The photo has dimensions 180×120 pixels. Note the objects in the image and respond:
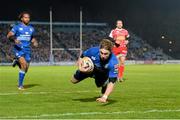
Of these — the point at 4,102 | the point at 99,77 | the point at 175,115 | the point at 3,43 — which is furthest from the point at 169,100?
the point at 3,43

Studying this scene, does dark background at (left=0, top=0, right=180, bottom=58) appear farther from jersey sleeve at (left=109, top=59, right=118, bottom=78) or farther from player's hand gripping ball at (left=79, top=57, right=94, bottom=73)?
jersey sleeve at (left=109, top=59, right=118, bottom=78)

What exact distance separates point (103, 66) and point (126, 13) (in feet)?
192

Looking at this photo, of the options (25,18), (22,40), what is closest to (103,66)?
(25,18)

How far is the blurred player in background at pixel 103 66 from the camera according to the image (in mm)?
10227

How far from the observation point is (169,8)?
2721 inches

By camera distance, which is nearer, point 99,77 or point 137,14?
point 99,77

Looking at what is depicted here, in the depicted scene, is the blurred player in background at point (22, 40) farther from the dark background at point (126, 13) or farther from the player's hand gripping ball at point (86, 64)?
the dark background at point (126, 13)

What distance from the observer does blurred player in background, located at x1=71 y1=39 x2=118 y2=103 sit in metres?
10.2

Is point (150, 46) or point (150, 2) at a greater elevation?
point (150, 2)

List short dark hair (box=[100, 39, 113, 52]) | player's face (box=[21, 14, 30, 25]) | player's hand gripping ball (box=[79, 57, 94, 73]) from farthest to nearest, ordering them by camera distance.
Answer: player's face (box=[21, 14, 30, 25]) < player's hand gripping ball (box=[79, 57, 94, 73]) < short dark hair (box=[100, 39, 113, 52])

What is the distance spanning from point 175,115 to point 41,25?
185 ft

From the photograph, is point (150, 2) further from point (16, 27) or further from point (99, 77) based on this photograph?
point (99, 77)

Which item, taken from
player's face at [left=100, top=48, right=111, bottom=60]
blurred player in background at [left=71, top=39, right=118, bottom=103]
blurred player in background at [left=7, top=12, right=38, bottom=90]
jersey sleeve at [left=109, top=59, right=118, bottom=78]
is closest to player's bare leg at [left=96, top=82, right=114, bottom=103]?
blurred player in background at [left=71, top=39, right=118, bottom=103]

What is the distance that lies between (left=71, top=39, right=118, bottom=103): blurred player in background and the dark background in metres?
52.9
